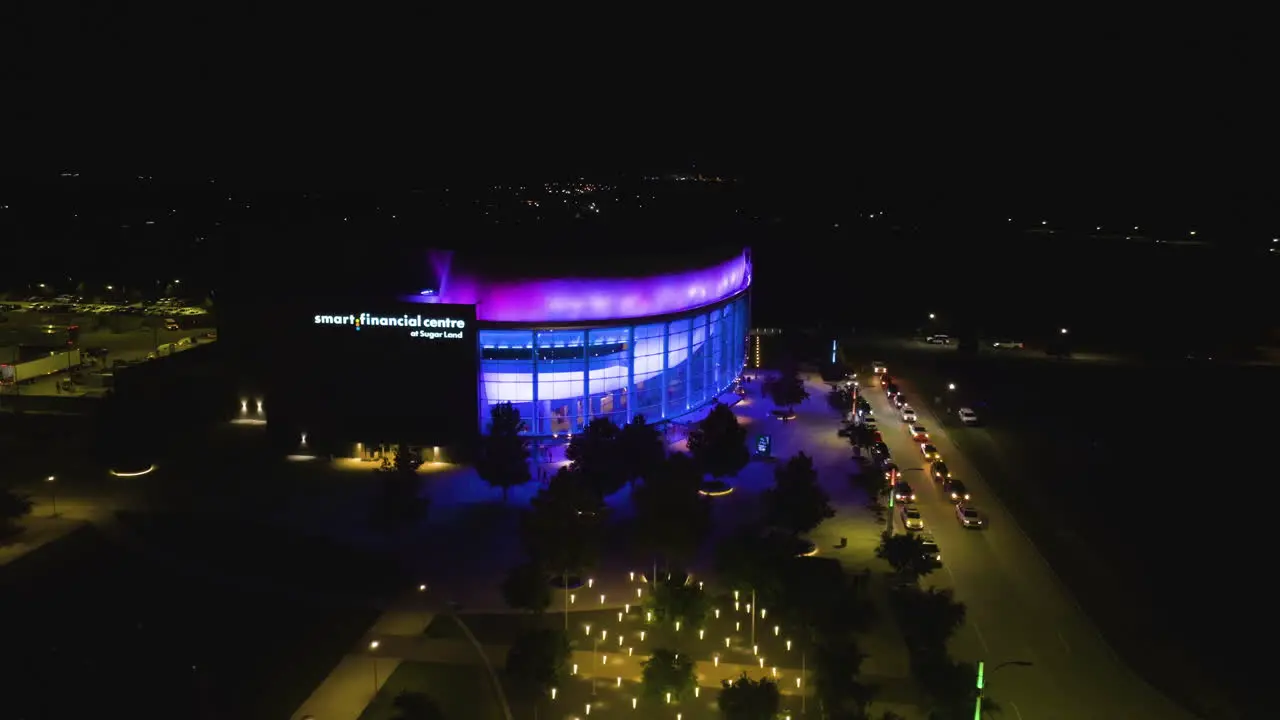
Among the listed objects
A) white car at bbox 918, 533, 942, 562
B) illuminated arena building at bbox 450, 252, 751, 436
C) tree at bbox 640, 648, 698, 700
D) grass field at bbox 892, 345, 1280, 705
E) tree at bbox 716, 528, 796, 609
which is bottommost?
grass field at bbox 892, 345, 1280, 705

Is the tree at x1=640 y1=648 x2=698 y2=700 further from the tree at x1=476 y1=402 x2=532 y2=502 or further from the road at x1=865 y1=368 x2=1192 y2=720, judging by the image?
the tree at x1=476 y1=402 x2=532 y2=502

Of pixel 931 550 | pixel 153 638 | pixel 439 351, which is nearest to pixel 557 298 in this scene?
pixel 439 351

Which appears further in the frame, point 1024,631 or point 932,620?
point 1024,631

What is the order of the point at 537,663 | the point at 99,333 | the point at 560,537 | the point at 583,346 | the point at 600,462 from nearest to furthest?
the point at 537,663 → the point at 560,537 → the point at 600,462 → the point at 583,346 → the point at 99,333

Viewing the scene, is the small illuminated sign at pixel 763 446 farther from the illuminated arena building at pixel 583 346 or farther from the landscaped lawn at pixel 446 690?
the landscaped lawn at pixel 446 690

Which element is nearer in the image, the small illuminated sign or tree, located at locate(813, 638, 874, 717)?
tree, located at locate(813, 638, 874, 717)

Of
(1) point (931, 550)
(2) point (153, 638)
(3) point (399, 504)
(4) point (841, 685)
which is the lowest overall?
(1) point (931, 550)

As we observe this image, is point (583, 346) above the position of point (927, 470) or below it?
above

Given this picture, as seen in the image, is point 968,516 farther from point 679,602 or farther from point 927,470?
point 679,602

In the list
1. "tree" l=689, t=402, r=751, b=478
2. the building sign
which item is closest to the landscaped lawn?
"tree" l=689, t=402, r=751, b=478
